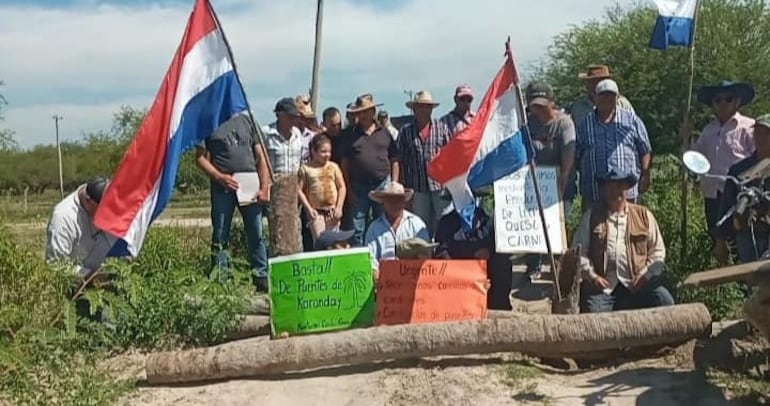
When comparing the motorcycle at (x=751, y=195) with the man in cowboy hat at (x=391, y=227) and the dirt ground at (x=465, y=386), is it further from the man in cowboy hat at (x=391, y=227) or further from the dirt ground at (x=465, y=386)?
the man in cowboy hat at (x=391, y=227)

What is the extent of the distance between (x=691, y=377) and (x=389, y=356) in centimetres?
198

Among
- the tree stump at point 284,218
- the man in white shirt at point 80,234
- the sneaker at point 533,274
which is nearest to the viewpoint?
the man in white shirt at point 80,234

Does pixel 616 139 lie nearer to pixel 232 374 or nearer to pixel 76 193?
pixel 232 374

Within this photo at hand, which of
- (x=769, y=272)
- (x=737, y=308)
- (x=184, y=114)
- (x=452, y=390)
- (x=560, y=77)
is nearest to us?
(x=769, y=272)

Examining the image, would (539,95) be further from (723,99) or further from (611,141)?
(723,99)

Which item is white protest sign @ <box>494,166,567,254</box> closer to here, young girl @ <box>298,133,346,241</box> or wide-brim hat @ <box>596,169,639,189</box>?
wide-brim hat @ <box>596,169,639,189</box>

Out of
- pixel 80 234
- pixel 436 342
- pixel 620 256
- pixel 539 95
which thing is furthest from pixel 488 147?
pixel 80 234

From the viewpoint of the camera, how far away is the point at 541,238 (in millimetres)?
8242

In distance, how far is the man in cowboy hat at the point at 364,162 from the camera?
950 cm

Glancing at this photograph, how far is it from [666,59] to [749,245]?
65.3 ft

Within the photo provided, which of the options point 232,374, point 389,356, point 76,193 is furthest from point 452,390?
point 76,193

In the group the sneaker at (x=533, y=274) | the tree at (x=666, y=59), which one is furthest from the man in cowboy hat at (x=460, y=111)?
the tree at (x=666, y=59)

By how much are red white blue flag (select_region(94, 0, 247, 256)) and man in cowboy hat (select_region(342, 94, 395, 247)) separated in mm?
1961

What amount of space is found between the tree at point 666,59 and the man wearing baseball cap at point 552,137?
15.5 metres
